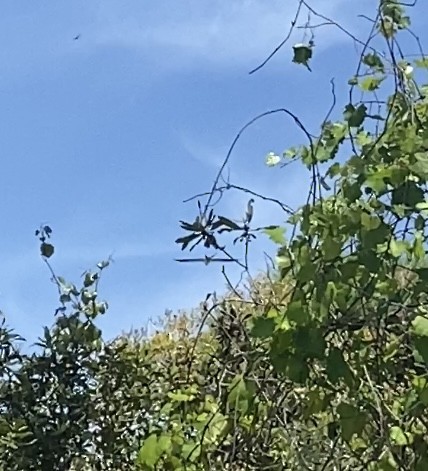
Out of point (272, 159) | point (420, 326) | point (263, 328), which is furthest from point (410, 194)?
point (272, 159)

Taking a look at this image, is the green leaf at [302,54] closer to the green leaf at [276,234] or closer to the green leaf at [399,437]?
the green leaf at [276,234]

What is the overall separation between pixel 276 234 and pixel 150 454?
1.90 ft

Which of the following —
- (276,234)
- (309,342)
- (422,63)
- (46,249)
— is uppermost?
(46,249)

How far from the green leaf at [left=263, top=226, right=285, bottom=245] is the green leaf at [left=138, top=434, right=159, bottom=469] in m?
0.55

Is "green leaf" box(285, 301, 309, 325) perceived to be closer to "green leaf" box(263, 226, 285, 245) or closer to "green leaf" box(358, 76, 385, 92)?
"green leaf" box(263, 226, 285, 245)

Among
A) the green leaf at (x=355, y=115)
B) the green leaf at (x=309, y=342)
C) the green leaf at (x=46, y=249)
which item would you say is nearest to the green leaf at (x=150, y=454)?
the green leaf at (x=309, y=342)

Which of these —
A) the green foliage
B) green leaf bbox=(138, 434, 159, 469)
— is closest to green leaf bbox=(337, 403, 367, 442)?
the green foliage

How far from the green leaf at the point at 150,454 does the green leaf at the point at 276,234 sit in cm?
55

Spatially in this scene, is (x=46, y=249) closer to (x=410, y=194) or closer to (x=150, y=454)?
Result: (x=150, y=454)

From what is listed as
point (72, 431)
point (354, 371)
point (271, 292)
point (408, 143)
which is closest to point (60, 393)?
point (72, 431)

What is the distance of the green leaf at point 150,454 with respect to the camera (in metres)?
2.39

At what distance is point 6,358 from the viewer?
399cm

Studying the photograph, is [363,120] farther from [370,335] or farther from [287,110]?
[370,335]

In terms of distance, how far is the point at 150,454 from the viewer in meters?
2.39
